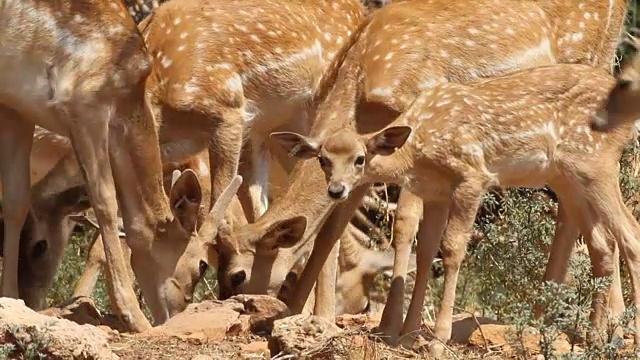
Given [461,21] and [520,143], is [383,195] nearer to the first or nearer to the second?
[461,21]

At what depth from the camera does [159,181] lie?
10477 mm

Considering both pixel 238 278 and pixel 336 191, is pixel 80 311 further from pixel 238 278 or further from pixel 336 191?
pixel 336 191

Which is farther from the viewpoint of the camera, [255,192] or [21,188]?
[255,192]

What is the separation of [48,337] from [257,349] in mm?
1619

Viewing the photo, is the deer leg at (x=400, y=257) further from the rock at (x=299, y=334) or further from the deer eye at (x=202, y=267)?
the rock at (x=299, y=334)

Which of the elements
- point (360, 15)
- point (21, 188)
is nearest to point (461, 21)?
point (360, 15)

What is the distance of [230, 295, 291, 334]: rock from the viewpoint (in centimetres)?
986

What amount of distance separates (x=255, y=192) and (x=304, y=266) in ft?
5.47

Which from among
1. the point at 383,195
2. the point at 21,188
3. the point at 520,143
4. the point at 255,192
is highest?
the point at 520,143

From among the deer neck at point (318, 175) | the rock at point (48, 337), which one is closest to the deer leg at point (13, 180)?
the deer neck at point (318, 175)

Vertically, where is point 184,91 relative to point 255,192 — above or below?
above

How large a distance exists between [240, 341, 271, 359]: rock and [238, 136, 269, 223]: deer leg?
270 centimetres

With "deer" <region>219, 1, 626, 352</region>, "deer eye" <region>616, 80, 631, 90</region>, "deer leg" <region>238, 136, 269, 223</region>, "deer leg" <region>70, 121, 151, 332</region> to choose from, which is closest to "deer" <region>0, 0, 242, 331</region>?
"deer leg" <region>70, 121, 151, 332</region>

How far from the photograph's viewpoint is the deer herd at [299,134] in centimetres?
988
